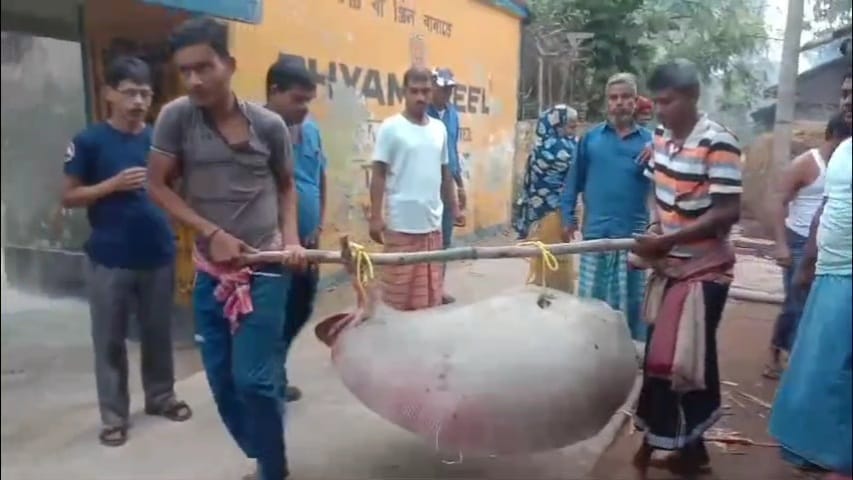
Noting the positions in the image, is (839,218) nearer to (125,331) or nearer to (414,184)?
(414,184)

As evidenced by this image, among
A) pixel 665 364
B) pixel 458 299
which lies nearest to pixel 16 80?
pixel 458 299

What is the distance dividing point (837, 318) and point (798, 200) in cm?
166

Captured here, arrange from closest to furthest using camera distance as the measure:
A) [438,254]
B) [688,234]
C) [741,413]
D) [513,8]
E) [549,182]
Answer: [438,254] < [688,234] < [513,8] < [549,182] < [741,413]

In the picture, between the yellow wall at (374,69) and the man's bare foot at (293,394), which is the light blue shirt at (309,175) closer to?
the yellow wall at (374,69)

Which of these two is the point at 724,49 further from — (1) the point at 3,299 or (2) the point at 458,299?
(1) the point at 3,299

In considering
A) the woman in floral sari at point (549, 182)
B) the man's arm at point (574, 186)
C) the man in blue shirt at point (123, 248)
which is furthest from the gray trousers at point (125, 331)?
the man's arm at point (574, 186)

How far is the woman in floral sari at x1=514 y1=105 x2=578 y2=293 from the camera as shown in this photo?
2992 mm

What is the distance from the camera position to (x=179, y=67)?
2.50 meters

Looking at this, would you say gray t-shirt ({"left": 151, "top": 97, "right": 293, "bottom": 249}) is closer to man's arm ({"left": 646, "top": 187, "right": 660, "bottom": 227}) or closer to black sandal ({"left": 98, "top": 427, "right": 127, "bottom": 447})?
black sandal ({"left": 98, "top": 427, "right": 127, "bottom": 447})

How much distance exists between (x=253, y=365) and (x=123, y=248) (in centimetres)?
75

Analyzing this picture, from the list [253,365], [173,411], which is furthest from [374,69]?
[173,411]

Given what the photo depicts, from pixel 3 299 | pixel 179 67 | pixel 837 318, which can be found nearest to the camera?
pixel 837 318

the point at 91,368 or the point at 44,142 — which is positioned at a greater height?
the point at 44,142

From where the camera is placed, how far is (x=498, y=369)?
2.39m
